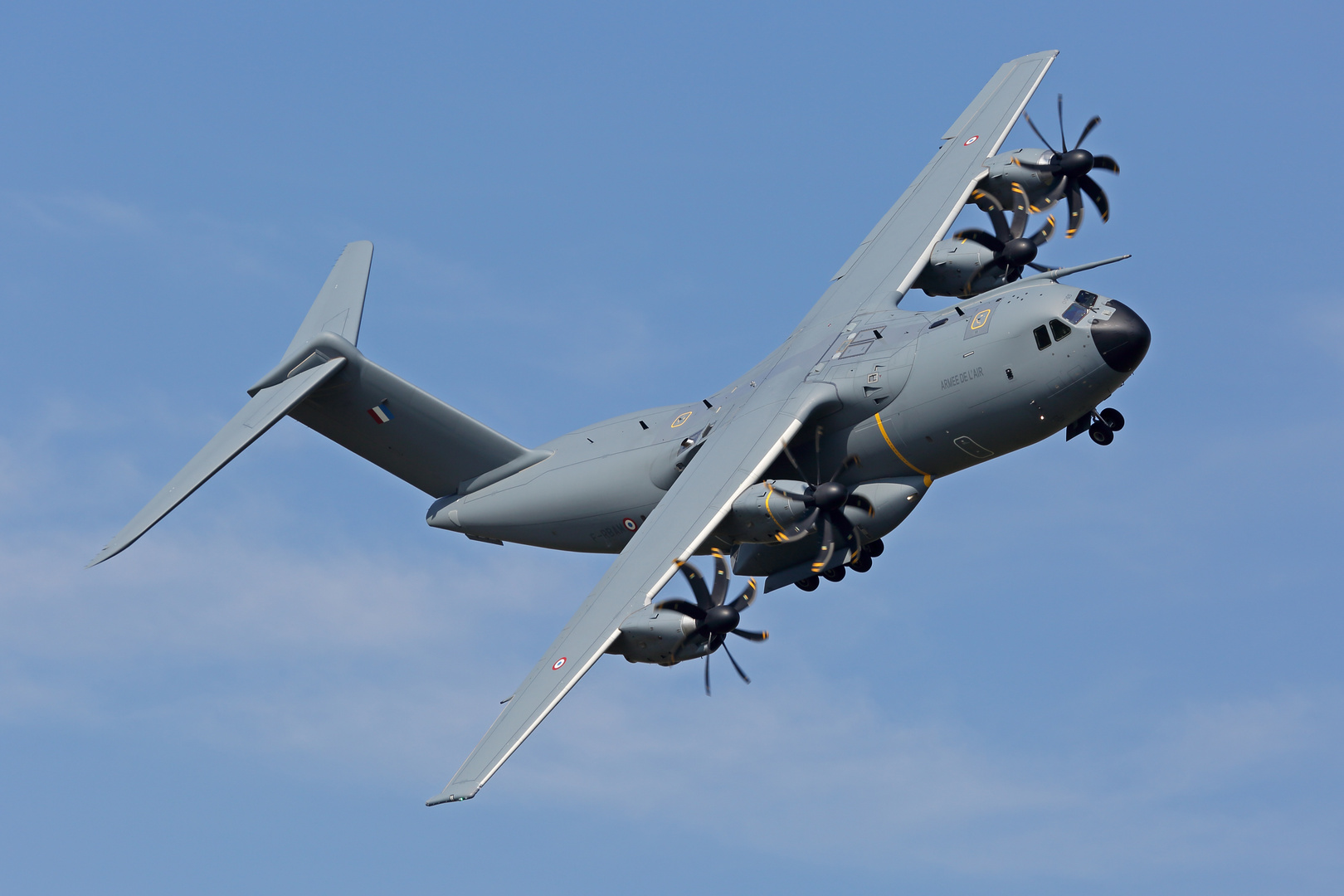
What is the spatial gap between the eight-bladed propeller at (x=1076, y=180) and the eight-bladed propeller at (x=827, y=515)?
29.3 feet

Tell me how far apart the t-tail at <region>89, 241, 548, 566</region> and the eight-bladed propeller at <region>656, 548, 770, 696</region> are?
7.08 m

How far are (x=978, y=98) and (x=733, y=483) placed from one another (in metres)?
15.4

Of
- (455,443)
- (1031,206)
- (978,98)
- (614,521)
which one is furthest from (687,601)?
(978,98)

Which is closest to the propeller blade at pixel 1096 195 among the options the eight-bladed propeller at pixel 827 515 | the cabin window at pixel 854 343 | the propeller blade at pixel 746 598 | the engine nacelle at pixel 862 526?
the cabin window at pixel 854 343

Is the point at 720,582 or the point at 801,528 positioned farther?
the point at 801,528

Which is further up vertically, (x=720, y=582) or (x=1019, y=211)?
(x=1019, y=211)

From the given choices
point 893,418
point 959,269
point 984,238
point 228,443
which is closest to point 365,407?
point 228,443

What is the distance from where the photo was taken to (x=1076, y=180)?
1639 inches

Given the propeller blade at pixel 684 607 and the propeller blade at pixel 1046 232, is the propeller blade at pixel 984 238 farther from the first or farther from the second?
the propeller blade at pixel 684 607

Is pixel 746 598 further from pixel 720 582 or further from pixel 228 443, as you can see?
pixel 228 443

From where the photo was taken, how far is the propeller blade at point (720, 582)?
34.4 metres

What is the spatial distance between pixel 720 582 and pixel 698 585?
0.41m

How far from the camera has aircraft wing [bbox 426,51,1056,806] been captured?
33219 millimetres

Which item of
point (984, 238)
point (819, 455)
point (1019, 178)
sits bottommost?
point (819, 455)
